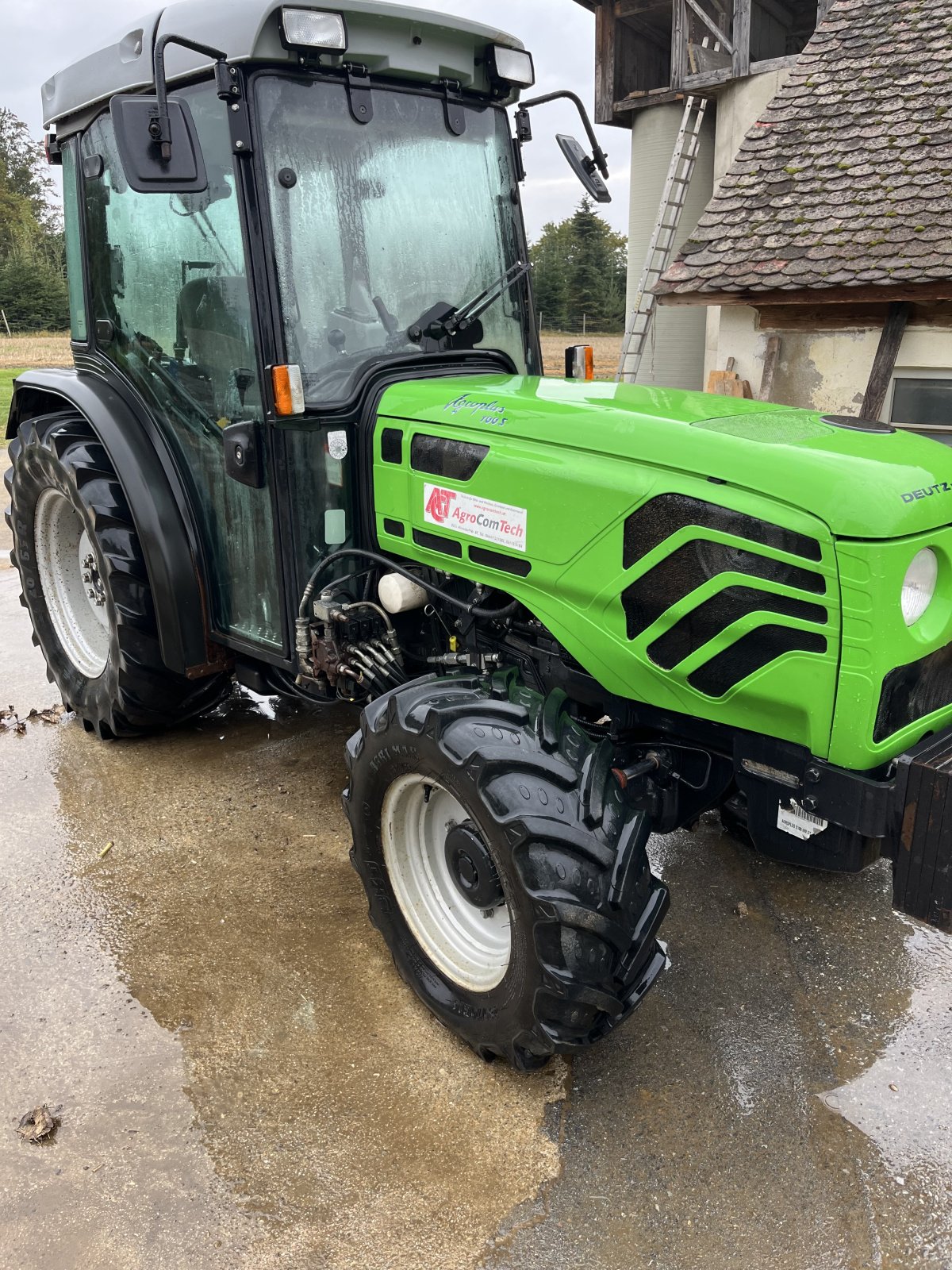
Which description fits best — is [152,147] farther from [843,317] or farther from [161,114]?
[843,317]

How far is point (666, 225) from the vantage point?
1026 cm

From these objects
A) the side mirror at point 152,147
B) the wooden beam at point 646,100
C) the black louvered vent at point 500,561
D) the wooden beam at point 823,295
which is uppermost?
the wooden beam at point 646,100

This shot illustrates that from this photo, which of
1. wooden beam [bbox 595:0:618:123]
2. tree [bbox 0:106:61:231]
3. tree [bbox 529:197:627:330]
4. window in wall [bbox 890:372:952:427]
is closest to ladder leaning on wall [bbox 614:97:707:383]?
wooden beam [bbox 595:0:618:123]

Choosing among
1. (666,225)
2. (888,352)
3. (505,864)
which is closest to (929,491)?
(505,864)

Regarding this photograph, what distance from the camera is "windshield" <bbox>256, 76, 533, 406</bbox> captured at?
2914 millimetres

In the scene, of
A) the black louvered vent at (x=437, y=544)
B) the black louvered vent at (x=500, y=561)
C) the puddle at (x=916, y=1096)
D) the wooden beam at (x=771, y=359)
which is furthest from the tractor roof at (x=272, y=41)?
the wooden beam at (x=771, y=359)

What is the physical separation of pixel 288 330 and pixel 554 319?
36797 millimetres

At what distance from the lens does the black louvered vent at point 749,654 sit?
212 cm

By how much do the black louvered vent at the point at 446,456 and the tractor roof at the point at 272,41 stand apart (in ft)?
3.74

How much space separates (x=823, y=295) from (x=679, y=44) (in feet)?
18.7

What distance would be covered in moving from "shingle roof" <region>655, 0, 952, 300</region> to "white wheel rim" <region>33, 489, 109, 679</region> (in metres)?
4.13

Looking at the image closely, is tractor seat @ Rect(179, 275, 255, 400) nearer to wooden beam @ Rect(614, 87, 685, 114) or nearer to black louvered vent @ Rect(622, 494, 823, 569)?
black louvered vent @ Rect(622, 494, 823, 569)

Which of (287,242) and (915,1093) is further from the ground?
(287,242)

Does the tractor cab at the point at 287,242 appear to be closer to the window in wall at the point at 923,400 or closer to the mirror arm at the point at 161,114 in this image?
the mirror arm at the point at 161,114
